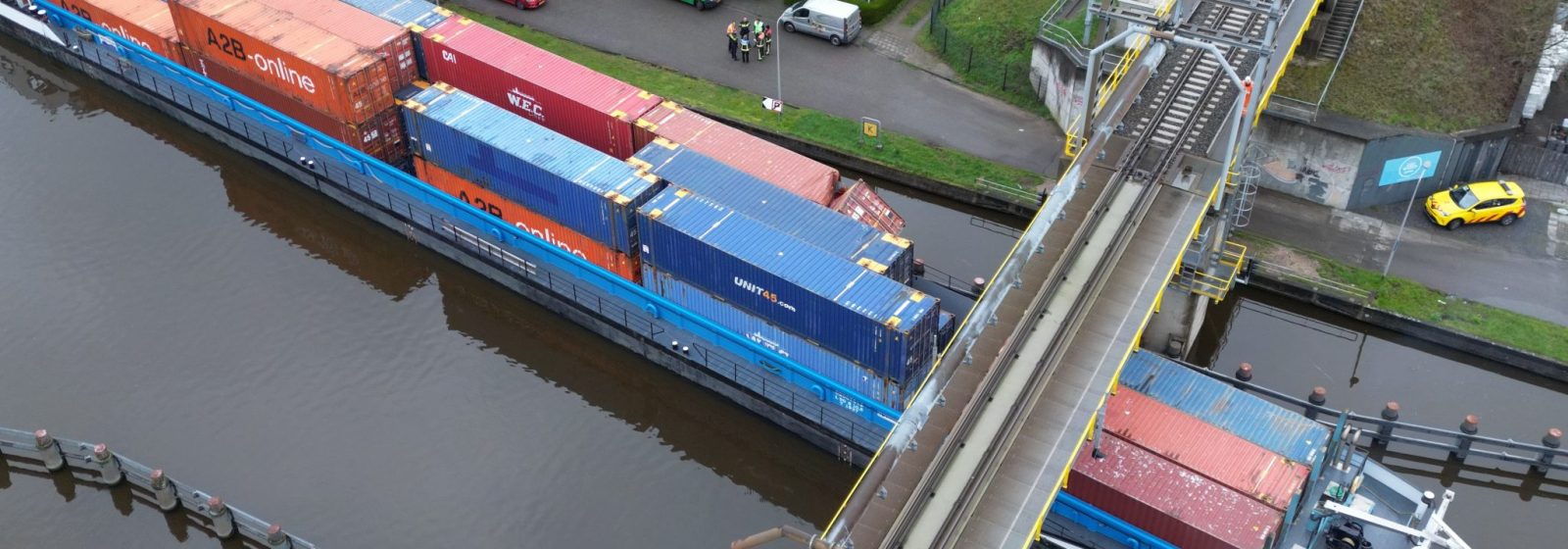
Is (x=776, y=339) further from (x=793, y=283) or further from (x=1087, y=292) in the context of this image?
(x=1087, y=292)

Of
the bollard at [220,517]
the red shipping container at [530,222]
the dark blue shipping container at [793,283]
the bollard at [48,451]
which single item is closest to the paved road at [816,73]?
the red shipping container at [530,222]

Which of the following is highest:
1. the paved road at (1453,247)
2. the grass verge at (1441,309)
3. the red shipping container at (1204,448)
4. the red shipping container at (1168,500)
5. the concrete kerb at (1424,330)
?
the red shipping container at (1204,448)

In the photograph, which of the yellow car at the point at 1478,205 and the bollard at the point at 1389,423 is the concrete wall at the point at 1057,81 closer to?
the yellow car at the point at 1478,205

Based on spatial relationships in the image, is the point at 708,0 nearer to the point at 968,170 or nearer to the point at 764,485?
the point at 968,170

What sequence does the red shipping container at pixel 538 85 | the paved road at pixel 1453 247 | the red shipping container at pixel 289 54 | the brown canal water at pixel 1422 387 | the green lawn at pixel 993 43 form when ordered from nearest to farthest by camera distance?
the brown canal water at pixel 1422 387 < the paved road at pixel 1453 247 < the red shipping container at pixel 538 85 < the red shipping container at pixel 289 54 < the green lawn at pixel 993 43

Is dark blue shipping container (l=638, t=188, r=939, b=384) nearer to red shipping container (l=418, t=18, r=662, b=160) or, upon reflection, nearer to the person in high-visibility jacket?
red shipping container (l=418, t=18, r=662, b=160)

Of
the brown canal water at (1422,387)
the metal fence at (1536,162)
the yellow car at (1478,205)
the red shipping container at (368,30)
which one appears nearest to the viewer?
the brown canal water at (1422,387)

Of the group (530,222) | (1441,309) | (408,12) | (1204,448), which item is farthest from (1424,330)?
(408,12)
